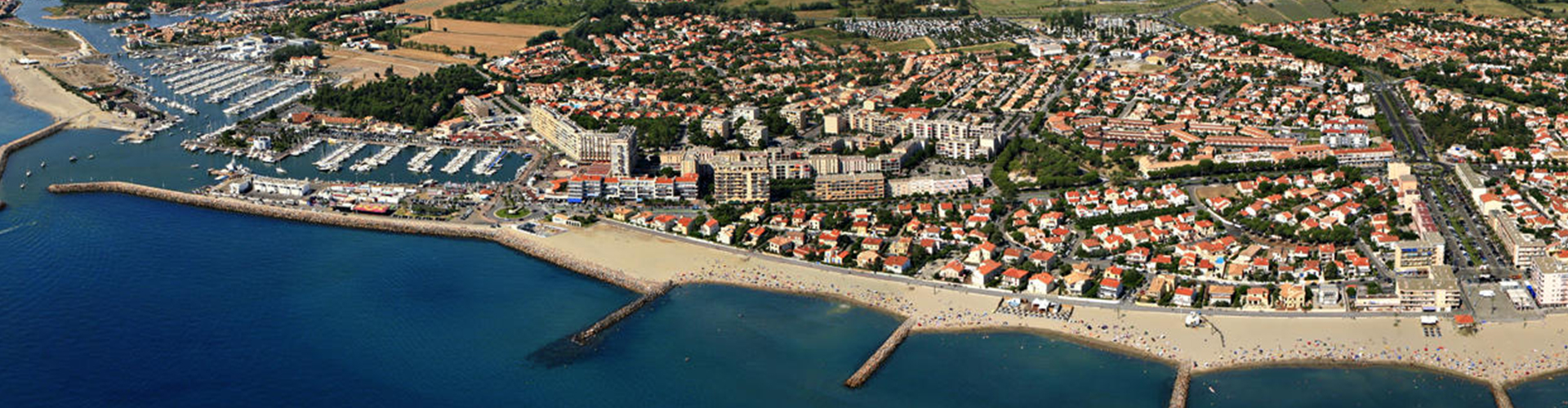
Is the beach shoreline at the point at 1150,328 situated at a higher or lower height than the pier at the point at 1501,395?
higher

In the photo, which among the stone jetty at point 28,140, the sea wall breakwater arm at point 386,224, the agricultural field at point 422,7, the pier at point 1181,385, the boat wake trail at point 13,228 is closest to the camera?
the pier at point 1181,385

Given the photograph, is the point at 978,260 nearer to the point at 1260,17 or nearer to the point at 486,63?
the point at 486,63

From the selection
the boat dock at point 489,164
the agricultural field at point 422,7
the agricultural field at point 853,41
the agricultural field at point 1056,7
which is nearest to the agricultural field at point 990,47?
the agricultural field at point 853,41

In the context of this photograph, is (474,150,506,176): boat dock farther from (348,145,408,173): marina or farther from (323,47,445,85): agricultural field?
(323,47,445,85): agricultural field

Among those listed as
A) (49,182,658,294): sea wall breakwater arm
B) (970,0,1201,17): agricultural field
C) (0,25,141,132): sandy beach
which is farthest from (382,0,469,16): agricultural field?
(49,182,658,294): sea wall breakwater arm

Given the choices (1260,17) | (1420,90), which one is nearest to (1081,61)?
(1420,90)

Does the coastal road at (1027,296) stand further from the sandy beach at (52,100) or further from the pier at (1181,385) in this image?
→ the sandy beach at (52,100)

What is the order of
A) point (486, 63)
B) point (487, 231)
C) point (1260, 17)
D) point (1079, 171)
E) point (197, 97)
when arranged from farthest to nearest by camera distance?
point (1260, 17), point (486, 63), point (197, 97), point (1079, 171), point (487, 231)
